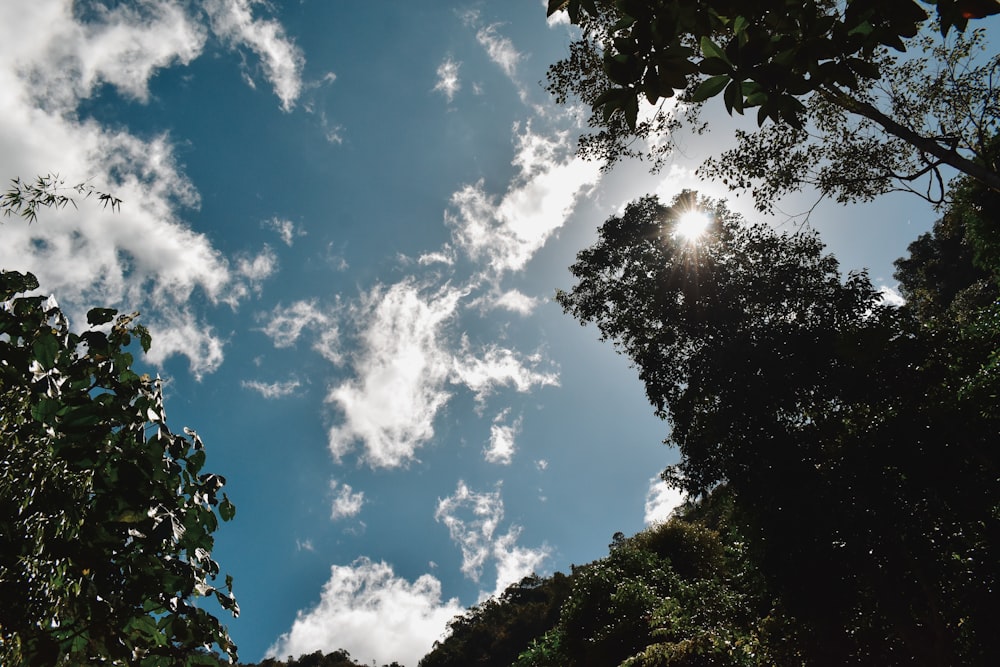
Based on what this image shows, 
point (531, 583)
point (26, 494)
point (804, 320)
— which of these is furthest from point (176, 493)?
point (531, 583)

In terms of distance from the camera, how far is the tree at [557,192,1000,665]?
311 inches

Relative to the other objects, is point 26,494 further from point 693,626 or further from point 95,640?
point 693,626

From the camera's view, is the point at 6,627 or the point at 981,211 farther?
the point at 981,211

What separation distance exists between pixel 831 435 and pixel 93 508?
11.8 meters

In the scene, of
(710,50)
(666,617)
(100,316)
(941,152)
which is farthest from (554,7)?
(666,617)

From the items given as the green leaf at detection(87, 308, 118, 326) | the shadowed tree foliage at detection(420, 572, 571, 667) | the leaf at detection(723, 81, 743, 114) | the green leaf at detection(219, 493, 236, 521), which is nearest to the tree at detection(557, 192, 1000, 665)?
the leaf at detection(723, 81, 743, 114)

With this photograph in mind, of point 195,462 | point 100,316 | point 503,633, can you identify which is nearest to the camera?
point 100,316

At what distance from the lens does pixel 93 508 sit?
1.98 metres

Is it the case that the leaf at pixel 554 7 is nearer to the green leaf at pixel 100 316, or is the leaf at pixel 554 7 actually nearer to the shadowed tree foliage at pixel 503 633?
the green leaf at pixel 100 316

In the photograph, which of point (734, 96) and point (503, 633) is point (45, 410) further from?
point (503, 633)

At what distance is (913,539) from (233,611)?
10512 mm

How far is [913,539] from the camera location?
7957mm

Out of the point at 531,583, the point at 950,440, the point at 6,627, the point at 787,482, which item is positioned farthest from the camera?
the point at 531,583

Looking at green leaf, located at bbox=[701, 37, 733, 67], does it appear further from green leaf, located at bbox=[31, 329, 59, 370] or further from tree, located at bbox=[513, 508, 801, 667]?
tree, located at bbox=[513, 508, 801, 667]
